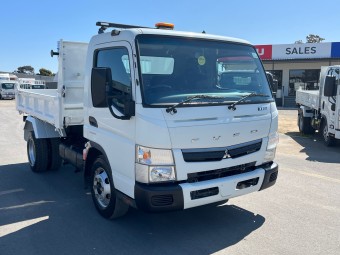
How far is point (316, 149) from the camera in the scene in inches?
416

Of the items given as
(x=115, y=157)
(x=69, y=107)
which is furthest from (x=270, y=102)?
(x=69, y=107)

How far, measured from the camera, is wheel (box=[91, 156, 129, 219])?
4.59m

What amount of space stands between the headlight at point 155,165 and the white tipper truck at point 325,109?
766cm

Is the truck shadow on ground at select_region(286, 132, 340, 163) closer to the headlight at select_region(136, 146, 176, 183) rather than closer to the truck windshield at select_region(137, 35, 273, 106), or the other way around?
the truck windshield at select_region(137, 35, 273, 106)

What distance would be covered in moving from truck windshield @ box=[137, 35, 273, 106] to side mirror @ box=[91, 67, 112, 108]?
1.30 feet

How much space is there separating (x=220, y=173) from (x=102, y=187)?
1662 mm

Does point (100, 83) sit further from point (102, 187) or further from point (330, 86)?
point (330, 86)

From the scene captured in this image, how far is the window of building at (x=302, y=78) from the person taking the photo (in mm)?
28141

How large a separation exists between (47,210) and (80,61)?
8.41ft

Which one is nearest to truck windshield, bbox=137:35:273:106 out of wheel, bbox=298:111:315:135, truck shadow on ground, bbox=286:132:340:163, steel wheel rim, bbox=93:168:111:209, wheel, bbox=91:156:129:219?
wheel, bbox=91:156:129:219

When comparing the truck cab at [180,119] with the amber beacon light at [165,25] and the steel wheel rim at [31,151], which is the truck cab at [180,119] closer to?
the amber beacon light at [165,25]

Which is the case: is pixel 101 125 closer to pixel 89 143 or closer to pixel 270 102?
pixel 89 143

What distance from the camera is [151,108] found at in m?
3.82

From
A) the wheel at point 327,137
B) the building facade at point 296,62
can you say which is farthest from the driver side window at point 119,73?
the building facade at point 296,62
